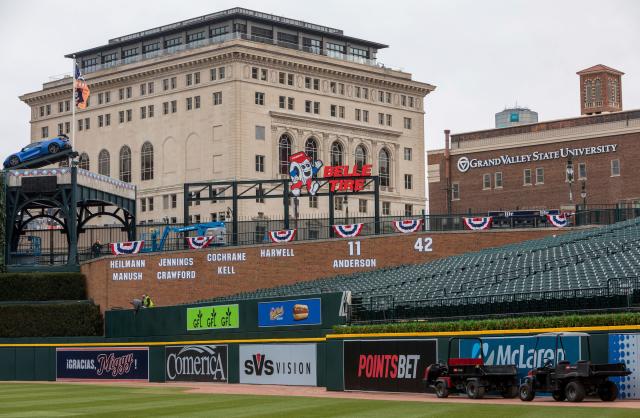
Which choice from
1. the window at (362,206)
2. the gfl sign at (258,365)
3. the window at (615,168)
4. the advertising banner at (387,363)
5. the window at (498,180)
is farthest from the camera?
the window at (362,206)

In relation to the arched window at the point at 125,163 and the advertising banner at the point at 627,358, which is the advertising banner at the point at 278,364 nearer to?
the advertising banner at the point at 627,358

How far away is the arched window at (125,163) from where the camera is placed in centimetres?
11844

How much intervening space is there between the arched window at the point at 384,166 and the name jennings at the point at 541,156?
2317 cm

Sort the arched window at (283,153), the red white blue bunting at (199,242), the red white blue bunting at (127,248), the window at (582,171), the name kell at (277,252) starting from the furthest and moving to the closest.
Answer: the arched window at (283,153)
the window at (582,171)
the red white blue bunting at (127,248)
the red white blue bunting at (199,242)
the name kell at (277,252)

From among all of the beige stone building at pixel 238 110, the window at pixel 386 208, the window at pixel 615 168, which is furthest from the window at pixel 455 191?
the window at pixel 386 208

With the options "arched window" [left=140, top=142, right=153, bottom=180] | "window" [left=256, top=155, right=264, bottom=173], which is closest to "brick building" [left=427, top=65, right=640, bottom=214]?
"window" [left=256, top=155, right=264, bottom=173]

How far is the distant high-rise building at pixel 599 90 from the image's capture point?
99.2 meters

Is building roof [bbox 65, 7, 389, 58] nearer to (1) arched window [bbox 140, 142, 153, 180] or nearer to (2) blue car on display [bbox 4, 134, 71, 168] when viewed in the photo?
(1) arched window [bbox 140, 142, 153, 180]

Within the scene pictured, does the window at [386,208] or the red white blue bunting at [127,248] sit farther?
the window at [386,208]

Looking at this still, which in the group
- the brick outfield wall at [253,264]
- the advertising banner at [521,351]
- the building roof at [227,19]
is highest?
the building roof at [227,19]

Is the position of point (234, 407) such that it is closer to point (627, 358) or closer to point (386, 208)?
point (627, 358)

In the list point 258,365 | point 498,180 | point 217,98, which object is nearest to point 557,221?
point 258,365

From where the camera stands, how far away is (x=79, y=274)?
208ft

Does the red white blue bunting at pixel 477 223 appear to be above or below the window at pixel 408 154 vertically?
below
